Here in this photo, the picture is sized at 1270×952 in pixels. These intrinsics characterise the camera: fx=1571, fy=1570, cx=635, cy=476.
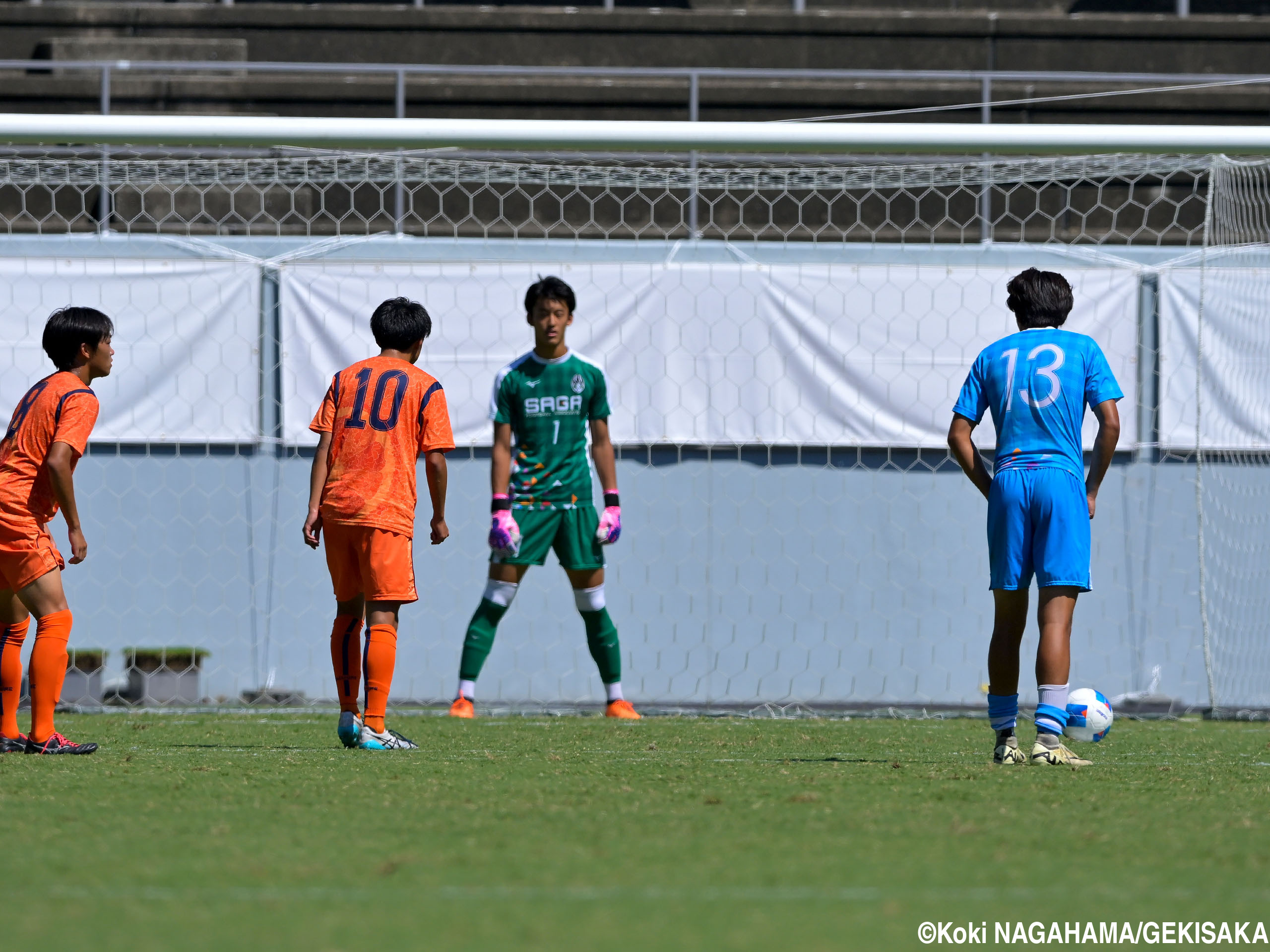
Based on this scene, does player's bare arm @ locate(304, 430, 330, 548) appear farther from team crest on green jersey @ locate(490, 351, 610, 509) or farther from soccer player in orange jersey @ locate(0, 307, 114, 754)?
team crest on green jersey @ locate(490, 351, 610, 509)

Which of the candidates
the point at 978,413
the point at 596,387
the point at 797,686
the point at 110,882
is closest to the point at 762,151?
the point at 596,387

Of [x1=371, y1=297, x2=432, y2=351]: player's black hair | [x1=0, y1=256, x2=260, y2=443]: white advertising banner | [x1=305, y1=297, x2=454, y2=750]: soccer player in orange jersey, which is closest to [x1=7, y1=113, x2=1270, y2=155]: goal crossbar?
[x1=371, y1=297, x2=432, y2=351]: player's black hair

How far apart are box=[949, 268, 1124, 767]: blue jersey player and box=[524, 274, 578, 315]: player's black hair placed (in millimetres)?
2487

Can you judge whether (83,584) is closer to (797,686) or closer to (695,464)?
(695,464)

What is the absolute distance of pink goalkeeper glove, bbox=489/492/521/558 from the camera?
717cm

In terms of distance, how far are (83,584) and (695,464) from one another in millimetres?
3514

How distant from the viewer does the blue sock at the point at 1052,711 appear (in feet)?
16.3

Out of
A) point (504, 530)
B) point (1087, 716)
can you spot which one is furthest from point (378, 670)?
point (1087, 716)

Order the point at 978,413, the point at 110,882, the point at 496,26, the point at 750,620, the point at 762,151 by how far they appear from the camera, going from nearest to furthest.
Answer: the point at 110,882 → the point at 978,413 → the point at 762,151 → the point at 750,620 → the point at 496,26

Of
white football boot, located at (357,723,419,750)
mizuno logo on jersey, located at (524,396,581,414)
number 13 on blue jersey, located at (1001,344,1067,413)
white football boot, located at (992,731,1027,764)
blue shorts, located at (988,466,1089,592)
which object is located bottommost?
white football boot, located at (357,723,419,750)

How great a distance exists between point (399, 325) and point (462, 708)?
233cm

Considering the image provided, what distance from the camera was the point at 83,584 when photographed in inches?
348

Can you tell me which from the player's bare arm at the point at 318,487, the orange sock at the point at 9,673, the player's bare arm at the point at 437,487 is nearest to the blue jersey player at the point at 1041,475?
the player's bare arm at the point at 437,487

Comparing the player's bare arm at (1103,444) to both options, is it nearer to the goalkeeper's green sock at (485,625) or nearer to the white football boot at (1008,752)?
the white football boot at (1008,752)
